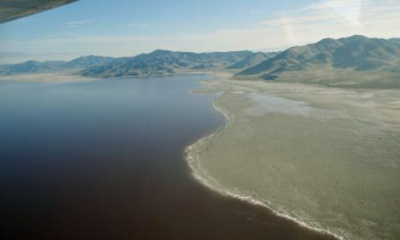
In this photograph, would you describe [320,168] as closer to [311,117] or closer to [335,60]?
[311,117]

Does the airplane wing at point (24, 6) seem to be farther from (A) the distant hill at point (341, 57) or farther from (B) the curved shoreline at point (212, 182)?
(A) the distant hill at point (341, 57)

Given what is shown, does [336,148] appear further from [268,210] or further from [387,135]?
[268,210]

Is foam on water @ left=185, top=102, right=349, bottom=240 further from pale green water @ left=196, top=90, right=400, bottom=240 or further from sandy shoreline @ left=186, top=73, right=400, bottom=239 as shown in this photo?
pale green water @ left=196, top=90, right=400, bottom=240

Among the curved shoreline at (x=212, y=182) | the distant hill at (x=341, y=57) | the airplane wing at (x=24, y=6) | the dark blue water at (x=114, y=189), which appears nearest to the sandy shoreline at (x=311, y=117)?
the curved shoreline at (x=212, y=182)

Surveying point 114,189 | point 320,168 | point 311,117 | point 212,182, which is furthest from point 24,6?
point 311,117

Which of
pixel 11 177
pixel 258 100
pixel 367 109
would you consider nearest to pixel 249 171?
pixel 11 177

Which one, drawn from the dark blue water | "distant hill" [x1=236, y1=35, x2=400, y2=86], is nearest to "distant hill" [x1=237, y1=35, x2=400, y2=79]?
"distant hill" [x1=236, y1=35, x2=400, y2=86]

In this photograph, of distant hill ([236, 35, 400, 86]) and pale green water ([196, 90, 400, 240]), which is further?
distant hill ([236, 35, 400, 86])
